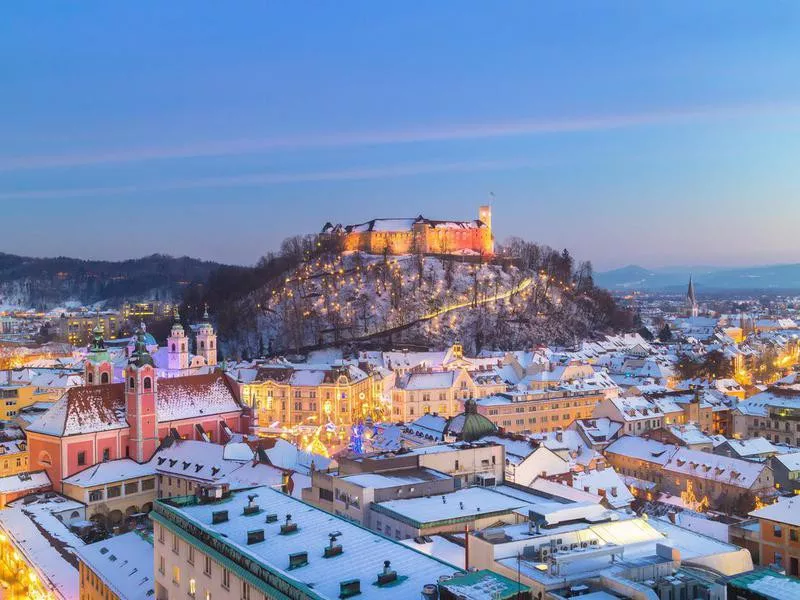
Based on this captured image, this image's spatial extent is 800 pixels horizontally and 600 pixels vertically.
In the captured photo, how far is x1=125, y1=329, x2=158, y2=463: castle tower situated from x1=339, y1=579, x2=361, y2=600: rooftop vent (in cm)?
3843

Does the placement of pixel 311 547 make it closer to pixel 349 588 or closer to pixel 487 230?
pixel 349 588

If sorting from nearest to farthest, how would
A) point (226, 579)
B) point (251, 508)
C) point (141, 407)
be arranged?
point (226, 579), point (251, 508), point (141, 407)

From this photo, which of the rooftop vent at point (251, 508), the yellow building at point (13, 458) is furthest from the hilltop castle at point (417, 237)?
the rooftop vent at point (251, 508)

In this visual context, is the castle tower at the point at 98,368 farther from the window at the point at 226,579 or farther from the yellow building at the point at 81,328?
the yellow building at the point at 81,328

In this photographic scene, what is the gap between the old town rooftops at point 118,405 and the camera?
171 feet

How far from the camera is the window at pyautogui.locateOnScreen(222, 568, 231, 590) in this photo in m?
22.0

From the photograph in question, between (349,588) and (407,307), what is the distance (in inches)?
4439

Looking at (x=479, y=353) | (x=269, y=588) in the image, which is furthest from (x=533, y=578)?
(x=479, y=353)

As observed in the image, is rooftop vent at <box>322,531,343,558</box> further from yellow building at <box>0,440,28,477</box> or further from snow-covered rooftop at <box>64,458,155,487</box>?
yellow building at <box>0,440,28,477</box>

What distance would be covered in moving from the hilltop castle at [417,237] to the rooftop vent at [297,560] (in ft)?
418

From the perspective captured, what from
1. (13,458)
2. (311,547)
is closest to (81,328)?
(13,458)

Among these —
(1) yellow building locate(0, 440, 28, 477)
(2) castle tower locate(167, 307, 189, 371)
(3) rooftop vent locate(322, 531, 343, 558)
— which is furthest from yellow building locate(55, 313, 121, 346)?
(3) rooftop vent locate(322, 531, 343, 558)

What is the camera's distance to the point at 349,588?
18.5 meters

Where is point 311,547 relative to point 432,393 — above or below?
above
